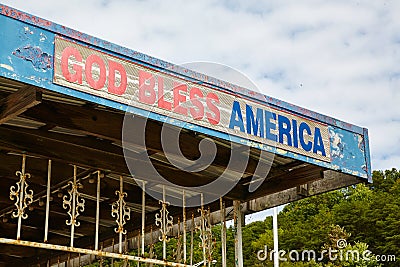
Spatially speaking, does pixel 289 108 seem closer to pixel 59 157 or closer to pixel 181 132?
pixel 181 132

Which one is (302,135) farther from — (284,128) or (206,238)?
(206,238)

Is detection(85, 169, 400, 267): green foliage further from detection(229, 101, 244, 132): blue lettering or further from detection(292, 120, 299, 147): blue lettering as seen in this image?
detection(229, 101, 244, 132): blue lettering

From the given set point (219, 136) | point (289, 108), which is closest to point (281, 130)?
point (289, 108)

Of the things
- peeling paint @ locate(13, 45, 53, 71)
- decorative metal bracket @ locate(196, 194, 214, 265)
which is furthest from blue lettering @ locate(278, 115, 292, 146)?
peeling paint @ locate(13, 45, 53, 71)

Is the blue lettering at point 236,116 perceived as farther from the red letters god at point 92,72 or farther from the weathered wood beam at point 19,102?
the weathered wood beam at point 19,102

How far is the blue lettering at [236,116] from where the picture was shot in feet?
14.8

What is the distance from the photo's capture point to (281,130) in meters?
4.83

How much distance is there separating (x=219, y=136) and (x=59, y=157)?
124 cm

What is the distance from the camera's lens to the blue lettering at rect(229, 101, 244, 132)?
4.52m

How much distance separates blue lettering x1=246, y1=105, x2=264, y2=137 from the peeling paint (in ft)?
5.07

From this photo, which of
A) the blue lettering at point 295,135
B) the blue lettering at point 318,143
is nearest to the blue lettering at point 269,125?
the blue lettering at point 295,135

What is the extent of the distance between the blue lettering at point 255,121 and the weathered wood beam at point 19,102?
5.13ft

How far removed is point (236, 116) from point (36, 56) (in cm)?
153

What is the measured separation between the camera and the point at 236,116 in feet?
14.9
